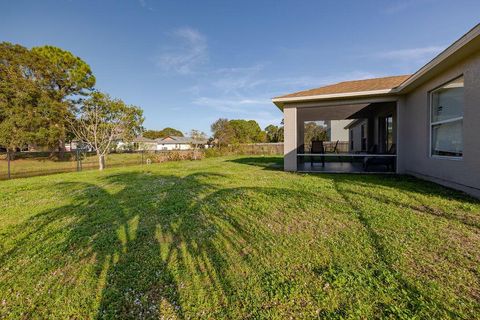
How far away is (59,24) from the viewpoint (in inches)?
409

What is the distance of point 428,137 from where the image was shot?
19.3ft

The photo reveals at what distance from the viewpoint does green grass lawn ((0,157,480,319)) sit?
1721 mm

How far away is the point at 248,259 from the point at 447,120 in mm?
5857

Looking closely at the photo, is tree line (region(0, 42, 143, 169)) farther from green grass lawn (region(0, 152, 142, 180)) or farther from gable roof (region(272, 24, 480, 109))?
gable roof (region(272, 24, 480, 109))

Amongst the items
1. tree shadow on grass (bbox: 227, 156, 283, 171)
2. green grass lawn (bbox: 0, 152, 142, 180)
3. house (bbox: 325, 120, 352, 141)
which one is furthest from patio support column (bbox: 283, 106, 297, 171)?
house (bbox: 325, 120, 352, 141)

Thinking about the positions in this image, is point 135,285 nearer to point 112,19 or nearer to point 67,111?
point 112,19

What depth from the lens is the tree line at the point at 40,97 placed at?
771 inches

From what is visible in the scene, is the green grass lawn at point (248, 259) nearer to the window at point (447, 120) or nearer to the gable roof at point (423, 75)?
the window at point (447, 120)

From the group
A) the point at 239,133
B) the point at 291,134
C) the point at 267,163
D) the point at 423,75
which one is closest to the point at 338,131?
the point at 267,163

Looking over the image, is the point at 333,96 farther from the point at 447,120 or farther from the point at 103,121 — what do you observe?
the point at 103,121

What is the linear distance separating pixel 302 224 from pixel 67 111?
2645 centimetres

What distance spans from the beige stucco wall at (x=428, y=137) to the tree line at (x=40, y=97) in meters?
15.8

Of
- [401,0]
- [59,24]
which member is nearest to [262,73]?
[401,0]

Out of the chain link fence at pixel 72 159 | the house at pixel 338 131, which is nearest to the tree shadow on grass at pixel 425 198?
the chain link fence at pixel 72 159
